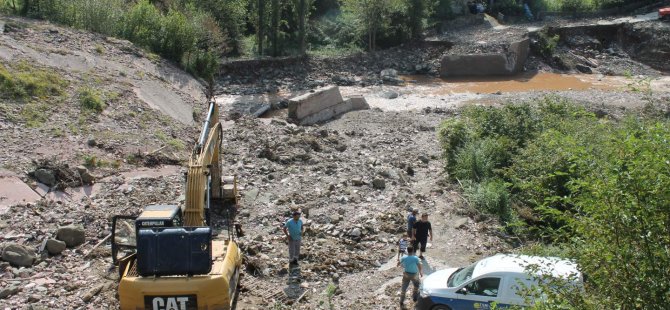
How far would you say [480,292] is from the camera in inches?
415

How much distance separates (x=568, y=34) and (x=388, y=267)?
103ft

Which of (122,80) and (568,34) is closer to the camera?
(122,80)

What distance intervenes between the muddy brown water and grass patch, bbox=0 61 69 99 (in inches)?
703

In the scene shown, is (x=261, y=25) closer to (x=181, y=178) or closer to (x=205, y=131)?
(x=181, y=178)

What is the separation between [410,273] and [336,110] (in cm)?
1587

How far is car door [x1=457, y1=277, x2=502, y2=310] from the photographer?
10398 millimetres

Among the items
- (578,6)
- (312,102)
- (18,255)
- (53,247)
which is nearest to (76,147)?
(53,247)

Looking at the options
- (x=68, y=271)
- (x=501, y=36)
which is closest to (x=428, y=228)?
(x=68, y=271)

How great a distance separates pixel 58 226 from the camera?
13234 millimetres

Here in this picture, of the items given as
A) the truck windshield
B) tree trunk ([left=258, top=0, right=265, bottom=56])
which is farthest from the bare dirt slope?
tree trunk ([left=258, top=0, right=265, bottom=56])

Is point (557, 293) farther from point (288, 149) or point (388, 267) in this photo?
point (288, 149)

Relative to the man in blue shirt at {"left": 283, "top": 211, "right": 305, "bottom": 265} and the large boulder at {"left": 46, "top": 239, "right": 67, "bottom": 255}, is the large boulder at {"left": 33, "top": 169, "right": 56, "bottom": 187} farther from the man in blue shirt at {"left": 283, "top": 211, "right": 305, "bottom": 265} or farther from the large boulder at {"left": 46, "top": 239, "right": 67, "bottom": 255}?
the man in blue shirt at {"left": 283, "top": 211, "right": 305, "bottom": 265}

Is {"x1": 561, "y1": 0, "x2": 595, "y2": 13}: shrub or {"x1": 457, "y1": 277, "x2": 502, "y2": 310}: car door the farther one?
{"x1": 561, "y1": 0, "x2": 595, "y2": 13}: shrub

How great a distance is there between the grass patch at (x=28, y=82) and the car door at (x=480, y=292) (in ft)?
43.3
